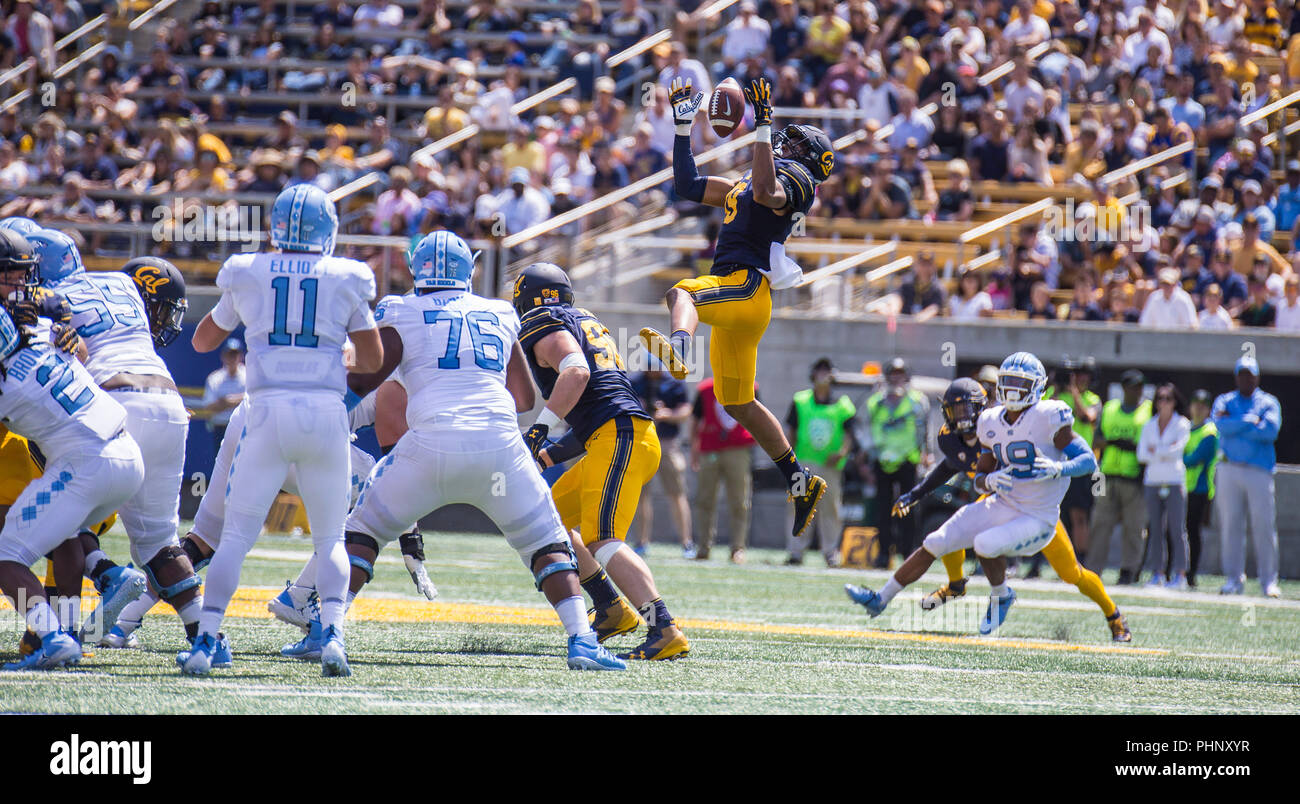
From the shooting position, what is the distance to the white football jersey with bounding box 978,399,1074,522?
31.4ft

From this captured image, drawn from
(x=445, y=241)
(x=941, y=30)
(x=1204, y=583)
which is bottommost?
(x=1204, y=583)

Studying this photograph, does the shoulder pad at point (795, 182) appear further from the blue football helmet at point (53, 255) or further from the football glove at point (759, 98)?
the blue football helmet at point (53, 255)

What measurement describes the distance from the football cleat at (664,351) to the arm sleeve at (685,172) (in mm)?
921

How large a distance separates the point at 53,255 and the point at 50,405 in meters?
0.98

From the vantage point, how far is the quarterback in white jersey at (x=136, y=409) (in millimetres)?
Answer: 6895

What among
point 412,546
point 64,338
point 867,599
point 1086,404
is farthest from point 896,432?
point 64,338

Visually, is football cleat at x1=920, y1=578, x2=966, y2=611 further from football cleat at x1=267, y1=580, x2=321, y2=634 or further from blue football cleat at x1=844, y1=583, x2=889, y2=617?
football cleat at x1=267, y1=580, x2=321, y2=634

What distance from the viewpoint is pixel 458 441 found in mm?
6520

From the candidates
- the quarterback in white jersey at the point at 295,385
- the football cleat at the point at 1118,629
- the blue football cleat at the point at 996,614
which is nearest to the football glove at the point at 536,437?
the quarterback in white jersey at the point at 295,385

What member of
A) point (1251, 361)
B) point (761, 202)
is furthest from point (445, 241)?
point (1251, 361)

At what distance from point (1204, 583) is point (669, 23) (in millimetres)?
10809

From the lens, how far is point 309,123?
21969 millimetres

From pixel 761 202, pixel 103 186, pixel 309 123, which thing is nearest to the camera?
pixel 761 202
